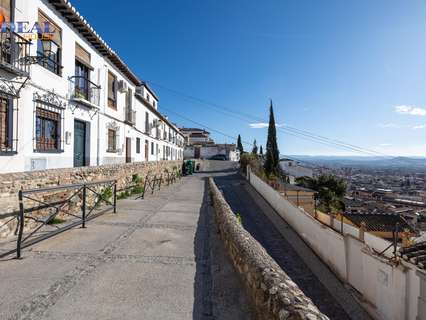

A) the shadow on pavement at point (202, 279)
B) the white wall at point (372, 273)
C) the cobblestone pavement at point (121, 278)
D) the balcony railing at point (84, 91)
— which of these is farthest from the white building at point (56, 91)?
the white wall at point (372, 273)

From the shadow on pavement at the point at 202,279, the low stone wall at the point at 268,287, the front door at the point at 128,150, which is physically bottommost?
the shadow on pavement at the point at 202,279

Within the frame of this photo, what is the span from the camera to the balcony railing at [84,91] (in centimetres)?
1037

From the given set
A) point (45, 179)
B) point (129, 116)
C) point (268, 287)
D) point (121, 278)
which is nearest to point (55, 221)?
point (45, 179)

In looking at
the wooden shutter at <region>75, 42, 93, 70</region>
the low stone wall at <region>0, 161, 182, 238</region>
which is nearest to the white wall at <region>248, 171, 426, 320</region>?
the low stone wall at <region>0, 161, 182, 238</region>

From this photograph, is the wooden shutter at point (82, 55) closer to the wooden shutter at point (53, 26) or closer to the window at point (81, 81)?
the window at point (81, 81)

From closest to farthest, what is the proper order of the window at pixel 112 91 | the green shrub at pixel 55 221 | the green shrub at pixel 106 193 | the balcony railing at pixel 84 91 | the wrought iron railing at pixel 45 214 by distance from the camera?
the wrought iron railing at pixel 45 214 → the green shrub at pixel 55 221 → the balcony railing at pixel 84 91 → the green shrub at pixel 106 193 → the window at pixel 112 91

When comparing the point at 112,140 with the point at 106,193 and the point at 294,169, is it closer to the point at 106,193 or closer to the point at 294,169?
the point at 106,193

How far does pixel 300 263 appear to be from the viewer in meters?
9.45

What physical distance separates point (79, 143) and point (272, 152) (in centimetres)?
2326

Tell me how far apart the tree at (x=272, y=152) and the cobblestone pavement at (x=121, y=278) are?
78.2 ft

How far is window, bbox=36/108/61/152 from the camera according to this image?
850cm

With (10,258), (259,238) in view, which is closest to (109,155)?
(259,238)

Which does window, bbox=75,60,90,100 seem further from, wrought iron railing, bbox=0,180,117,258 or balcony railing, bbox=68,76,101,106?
wrought iron railing, bbox=0,180,117,258


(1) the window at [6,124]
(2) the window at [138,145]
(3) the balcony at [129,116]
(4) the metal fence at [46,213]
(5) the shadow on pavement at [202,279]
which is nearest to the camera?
(5) the shadow on pavement at [202,279]
